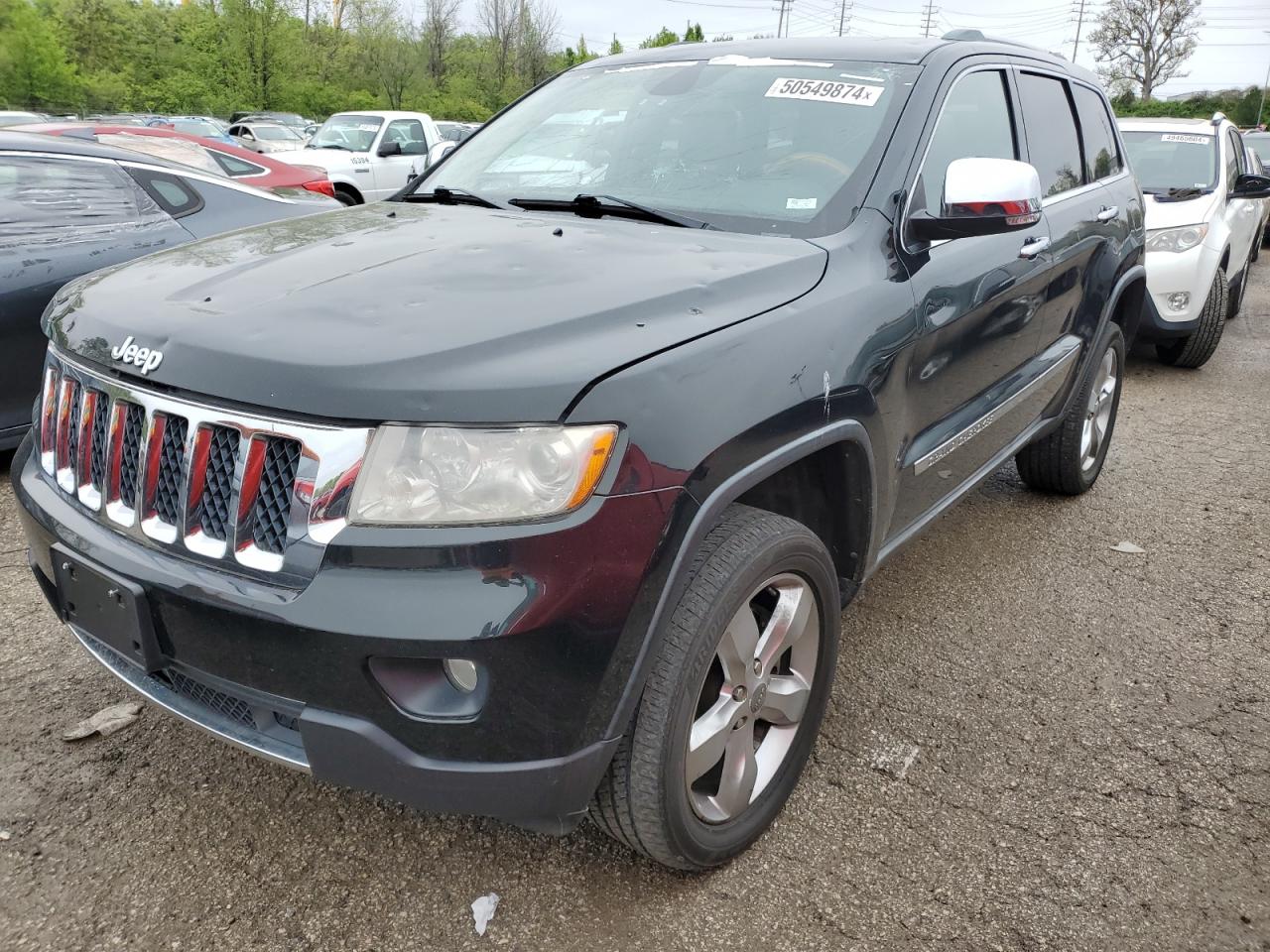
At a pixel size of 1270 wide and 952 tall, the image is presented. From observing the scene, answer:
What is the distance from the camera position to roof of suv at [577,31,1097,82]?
299 centimetres

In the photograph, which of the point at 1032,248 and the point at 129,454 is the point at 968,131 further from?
the point at 129,454

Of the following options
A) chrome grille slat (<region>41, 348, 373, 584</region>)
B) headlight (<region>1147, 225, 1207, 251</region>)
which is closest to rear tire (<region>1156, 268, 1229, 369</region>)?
headlight (<region>1147, 225, 1207, 251</region>)

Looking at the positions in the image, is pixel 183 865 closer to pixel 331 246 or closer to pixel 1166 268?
pixel 331 246

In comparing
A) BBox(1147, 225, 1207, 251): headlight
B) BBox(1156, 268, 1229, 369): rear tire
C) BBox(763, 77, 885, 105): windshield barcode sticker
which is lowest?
BBox(1156, 268, 1229, 369): rear tire

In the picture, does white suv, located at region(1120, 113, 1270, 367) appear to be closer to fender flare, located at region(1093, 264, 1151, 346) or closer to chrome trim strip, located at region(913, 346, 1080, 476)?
fender flare, located at region(1093, 264, 1151, 346)

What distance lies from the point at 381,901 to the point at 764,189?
1.94m

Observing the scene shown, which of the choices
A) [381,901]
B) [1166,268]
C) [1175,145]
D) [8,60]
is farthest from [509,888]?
[8,60]

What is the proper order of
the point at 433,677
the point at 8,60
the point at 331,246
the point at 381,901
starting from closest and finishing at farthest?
1. the point at 433,677
2. the point at 381,901
3. the point at 331,246
4. the point at 8,60

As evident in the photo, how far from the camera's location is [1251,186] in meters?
7.02

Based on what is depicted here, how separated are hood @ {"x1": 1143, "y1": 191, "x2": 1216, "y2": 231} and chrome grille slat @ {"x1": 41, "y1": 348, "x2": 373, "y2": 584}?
6704 millimetres

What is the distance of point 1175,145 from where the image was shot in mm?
7805

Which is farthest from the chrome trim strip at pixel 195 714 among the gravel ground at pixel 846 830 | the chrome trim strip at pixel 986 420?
the chrome trim strip at pixel 986 420

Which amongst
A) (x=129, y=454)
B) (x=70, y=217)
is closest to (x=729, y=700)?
(x=129, y=454)

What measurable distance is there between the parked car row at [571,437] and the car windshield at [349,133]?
12350 millimetres
